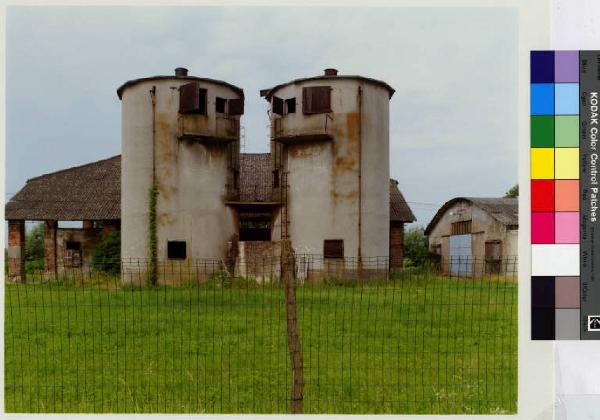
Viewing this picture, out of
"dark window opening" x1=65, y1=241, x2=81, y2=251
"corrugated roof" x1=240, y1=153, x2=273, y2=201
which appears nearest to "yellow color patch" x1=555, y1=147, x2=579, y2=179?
"corrugated roof" x1=240, y1=153, x2=273, y2=201

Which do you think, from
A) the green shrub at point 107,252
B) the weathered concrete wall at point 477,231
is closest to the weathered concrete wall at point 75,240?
the green shrub at point 107,252

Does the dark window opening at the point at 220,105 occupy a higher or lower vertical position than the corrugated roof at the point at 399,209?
higher

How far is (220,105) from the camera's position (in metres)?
20.6

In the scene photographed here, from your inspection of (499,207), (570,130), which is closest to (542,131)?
(570,130)

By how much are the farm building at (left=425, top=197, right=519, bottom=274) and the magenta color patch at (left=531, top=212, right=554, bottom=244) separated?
38.9 ft

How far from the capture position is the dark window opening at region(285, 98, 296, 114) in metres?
20.3

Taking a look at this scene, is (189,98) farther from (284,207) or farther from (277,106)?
(284,207)

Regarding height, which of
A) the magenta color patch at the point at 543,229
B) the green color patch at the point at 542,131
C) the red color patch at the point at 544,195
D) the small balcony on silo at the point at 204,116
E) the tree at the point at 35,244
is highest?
the small balcony on silo at the point at 204,116

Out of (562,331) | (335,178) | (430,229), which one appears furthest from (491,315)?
(430,229)

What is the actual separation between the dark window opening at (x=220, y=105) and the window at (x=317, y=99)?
3255 mm

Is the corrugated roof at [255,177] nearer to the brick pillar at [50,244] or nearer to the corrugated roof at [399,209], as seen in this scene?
the corrugated roof at [399,209]

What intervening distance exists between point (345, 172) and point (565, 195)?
11.9 meters

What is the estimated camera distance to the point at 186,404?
22.7 feet

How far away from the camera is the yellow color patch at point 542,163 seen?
805cm
